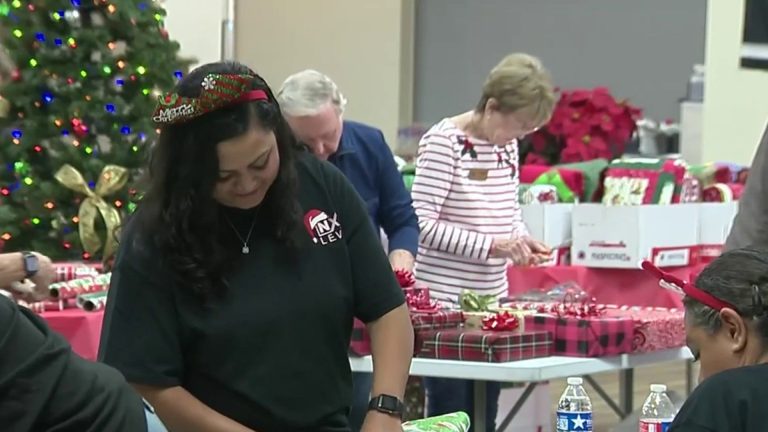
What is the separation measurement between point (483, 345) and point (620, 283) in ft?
5.42

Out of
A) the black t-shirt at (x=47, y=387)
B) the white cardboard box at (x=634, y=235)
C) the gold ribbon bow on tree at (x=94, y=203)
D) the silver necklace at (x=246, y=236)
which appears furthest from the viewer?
the white cardboard box at (x=634, y=235)

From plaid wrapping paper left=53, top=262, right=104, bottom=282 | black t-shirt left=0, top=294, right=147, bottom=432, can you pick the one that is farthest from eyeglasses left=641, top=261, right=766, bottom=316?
plaid wrapping paper left=53, top=262, right=104, bottom=282

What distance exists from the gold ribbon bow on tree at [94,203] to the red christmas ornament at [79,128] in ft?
0.75

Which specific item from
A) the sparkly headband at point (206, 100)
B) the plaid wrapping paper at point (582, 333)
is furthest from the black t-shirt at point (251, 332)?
the plaid wrapping paper at point (582, 333)

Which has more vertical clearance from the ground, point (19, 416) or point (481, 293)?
point (19, 416)

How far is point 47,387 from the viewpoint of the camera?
169 centimetres

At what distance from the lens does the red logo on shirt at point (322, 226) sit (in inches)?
97.0

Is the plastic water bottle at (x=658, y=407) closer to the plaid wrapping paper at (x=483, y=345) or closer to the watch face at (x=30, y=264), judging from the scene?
the plaid wrapping paper at (x=483, y=345)

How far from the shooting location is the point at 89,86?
16.0 ft

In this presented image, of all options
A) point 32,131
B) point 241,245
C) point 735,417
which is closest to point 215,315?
point 241,245

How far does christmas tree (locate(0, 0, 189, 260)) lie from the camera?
4.81 m

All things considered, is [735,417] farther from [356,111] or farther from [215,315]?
[356,111]

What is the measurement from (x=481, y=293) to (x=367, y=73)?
19.9 ft

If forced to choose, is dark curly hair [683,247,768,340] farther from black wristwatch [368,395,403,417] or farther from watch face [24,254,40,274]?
watch face [24,254,40,274]
